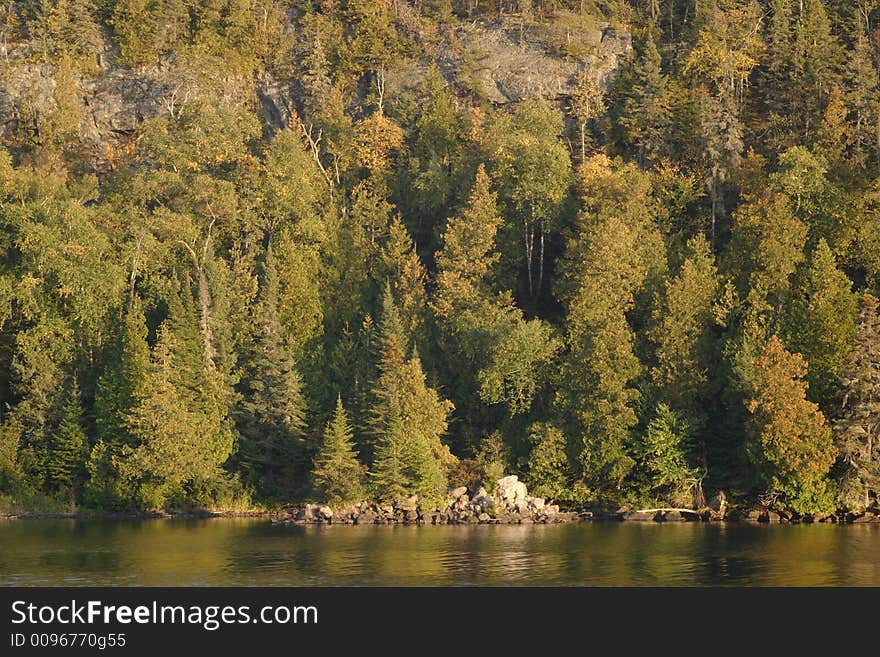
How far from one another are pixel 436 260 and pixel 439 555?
1688 inches

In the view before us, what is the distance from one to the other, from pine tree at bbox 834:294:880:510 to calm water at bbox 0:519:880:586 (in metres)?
3.69

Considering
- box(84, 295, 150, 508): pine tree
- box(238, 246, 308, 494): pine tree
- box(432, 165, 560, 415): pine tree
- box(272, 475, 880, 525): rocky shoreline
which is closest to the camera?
box(272, 475, 880, 525): rocky shoreline

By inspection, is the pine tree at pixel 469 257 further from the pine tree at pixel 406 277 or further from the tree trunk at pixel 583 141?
the tree trunk at pixel 583 141

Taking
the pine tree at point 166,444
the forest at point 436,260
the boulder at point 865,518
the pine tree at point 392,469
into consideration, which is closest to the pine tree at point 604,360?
the forest at point 436,260

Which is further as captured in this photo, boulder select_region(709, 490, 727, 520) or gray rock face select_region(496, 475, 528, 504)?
gray rock face select_region(496, 475, 528, 504)

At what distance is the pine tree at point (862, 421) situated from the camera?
8188cm

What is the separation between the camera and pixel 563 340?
94.9m

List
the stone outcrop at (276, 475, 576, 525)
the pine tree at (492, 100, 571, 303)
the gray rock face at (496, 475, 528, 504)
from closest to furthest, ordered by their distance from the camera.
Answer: the stone outcrop at (276, 475, 576, 525), the gray rock face at (496, 475, 528, 504), the pine tree at (492, 100, 571, 303)

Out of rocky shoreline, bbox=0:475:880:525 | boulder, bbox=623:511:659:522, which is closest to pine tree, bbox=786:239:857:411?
rocky shoreline, bbox=0:475:880:525

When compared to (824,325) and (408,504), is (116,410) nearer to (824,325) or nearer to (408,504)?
(408,504)

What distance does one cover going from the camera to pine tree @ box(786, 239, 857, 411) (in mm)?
86250

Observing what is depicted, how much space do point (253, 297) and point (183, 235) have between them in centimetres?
814

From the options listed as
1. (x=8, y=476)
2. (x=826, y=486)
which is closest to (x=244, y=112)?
(x=8, y=476)

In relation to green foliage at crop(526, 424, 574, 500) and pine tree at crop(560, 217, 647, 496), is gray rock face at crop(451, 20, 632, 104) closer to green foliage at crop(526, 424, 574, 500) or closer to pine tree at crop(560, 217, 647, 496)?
pine tree at crop(560, 217, 647, 496)
